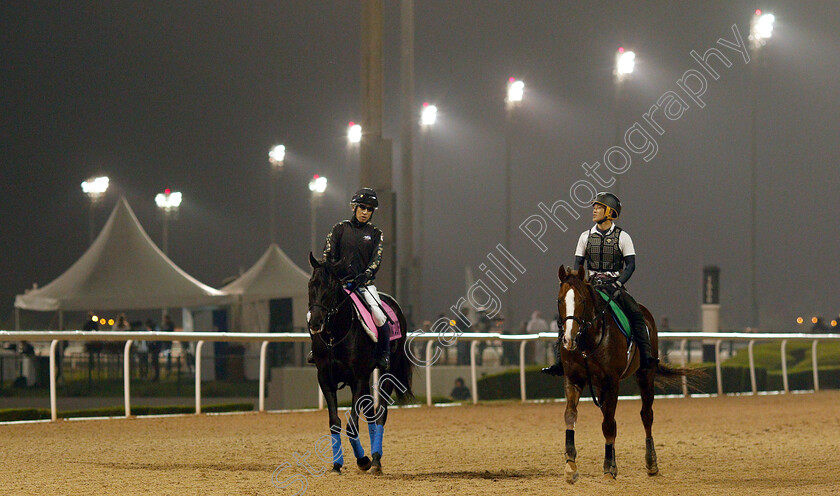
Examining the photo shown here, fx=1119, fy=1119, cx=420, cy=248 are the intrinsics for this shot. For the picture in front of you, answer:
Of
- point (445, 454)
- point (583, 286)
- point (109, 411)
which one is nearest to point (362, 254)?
point (583, 286)

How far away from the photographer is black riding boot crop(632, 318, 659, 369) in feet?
31.0

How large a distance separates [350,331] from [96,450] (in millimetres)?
3428

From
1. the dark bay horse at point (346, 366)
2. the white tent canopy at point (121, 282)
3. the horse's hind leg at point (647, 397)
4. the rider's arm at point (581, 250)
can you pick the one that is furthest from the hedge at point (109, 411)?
the white tent canopy at point (121, 282)

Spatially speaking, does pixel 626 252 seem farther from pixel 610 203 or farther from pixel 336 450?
pixel 336 450

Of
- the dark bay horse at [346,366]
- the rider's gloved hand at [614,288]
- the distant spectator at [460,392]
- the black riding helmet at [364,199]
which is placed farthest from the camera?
the distant spectator at [460,392]

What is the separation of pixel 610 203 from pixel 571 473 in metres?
2.26

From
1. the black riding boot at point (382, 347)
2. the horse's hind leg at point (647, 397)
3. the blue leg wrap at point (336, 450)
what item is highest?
the black riding boot at point (382, 347)

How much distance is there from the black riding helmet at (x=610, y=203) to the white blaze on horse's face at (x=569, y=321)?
940 mm

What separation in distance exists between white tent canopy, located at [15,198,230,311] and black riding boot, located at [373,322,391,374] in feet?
57.9

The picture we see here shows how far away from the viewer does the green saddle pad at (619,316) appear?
30.1 ft

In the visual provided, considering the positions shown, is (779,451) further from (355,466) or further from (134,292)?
(134,292)

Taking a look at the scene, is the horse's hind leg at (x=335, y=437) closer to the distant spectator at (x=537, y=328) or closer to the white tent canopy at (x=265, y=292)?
the distant spectator at (x=537, y=328)

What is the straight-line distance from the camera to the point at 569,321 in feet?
28.5

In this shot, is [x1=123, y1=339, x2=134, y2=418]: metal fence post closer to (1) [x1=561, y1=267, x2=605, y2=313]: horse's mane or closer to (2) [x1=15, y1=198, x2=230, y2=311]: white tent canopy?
(1) [x1=561, y1=267, x2=605, y2=313]: horse's mane
